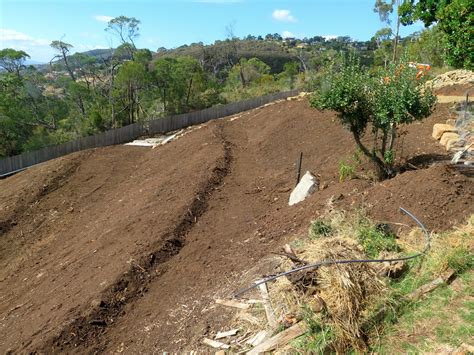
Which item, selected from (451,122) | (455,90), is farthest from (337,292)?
(455,90)

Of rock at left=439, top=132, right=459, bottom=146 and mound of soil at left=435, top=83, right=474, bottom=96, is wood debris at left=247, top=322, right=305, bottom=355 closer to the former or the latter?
rock at left=439, top=132, right=459, bottom=146

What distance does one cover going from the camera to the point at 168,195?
34.8 ft

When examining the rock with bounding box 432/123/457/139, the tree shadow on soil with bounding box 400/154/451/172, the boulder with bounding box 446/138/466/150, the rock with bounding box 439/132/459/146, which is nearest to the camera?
the tree shadow on soil with bounding box 400/154/451/172

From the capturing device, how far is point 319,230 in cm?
615

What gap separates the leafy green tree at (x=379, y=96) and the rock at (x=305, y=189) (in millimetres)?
1456

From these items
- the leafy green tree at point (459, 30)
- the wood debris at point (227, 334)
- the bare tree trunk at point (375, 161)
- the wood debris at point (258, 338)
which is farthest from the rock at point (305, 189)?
the leafy green tree at point (459, 30)

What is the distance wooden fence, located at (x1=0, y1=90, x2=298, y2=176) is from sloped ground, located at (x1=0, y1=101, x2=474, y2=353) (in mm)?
1086

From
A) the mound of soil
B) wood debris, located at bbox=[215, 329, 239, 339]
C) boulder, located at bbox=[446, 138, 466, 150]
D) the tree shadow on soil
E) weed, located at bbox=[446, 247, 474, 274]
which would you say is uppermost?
the mound of soil

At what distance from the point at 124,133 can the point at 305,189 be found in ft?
44.5

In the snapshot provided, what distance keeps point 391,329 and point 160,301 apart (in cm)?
325

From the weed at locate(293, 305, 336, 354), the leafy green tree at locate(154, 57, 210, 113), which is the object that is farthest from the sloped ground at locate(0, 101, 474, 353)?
the leafy green tree at locate(154, 57, 210, 113)

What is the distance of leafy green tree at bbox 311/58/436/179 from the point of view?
758 cm

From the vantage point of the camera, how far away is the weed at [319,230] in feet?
19.9

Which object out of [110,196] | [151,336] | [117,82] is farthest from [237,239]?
[117,82]
